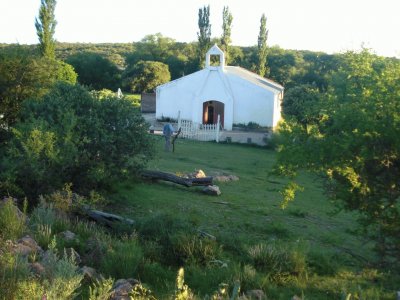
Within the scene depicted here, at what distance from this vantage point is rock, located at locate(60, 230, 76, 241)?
8.47 meters

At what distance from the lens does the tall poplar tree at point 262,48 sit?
63.5 metres

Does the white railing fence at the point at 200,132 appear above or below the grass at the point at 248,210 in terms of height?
above

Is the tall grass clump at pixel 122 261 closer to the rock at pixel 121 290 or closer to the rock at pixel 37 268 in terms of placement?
the rock at pixel 121 290

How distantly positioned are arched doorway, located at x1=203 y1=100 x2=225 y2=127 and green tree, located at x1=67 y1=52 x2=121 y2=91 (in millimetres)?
26571

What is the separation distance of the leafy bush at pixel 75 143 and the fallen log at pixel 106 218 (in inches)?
64.6

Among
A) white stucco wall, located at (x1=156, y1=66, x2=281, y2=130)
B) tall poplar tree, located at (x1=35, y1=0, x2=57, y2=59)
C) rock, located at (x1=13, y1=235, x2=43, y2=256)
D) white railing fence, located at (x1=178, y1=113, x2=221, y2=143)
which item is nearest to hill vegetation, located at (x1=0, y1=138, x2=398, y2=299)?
rock, located at (x1=13, y1=235, x2=43, y2=256)

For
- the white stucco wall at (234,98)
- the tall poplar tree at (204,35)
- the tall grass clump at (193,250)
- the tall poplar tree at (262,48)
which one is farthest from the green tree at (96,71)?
the tall grass clump at (193,250)

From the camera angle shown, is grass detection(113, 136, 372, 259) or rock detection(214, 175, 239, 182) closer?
grass detection(113, 136, 372, 259)

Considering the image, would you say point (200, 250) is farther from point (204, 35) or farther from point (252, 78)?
point (204, 35)

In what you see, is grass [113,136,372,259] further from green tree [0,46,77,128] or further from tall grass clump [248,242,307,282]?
green tree [0,46,77,128]

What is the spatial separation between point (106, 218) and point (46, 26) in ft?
110

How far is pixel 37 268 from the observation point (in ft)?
20.5

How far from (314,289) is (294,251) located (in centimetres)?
72

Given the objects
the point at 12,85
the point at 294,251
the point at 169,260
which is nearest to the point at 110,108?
the point at 12,85
